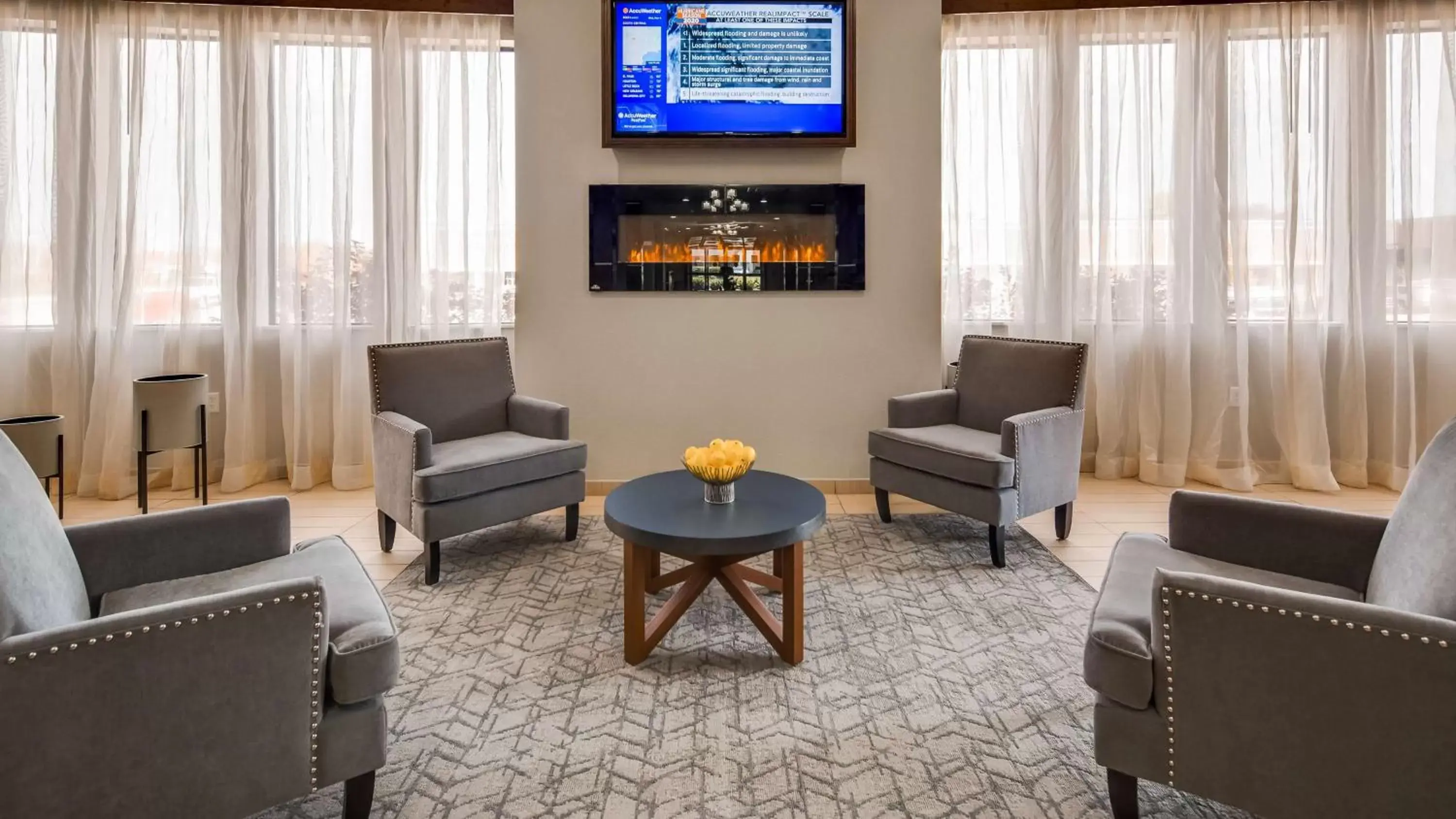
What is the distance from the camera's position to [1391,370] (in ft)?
14.4

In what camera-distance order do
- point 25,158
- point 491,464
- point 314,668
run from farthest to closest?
point 25,158
point 491,464
point 314,668

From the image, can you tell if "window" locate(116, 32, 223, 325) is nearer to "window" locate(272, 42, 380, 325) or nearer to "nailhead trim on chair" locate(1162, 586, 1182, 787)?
"window" locate(272, 42, 380, 325)

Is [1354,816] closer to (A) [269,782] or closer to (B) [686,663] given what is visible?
(B) [686,663]

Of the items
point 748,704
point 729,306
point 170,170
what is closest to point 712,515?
point 748,704

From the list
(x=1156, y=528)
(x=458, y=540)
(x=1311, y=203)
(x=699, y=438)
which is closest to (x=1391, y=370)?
(x=1311, y=203)

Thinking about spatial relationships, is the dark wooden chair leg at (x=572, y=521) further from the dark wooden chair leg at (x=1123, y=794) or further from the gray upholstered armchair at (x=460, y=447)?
the dark wooden chair leg at (x=1123, y=794)

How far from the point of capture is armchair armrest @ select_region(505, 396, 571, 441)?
353cm

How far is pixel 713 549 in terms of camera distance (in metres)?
2.19

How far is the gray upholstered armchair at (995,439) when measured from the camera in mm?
3166

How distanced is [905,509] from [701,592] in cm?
194

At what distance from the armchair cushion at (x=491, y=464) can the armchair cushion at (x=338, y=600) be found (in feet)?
2.93

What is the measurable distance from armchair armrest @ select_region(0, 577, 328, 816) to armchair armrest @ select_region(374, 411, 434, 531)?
1678 mm

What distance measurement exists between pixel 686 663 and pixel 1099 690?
122 centimetres

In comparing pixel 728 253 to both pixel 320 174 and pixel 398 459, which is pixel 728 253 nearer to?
pixel 398 459
